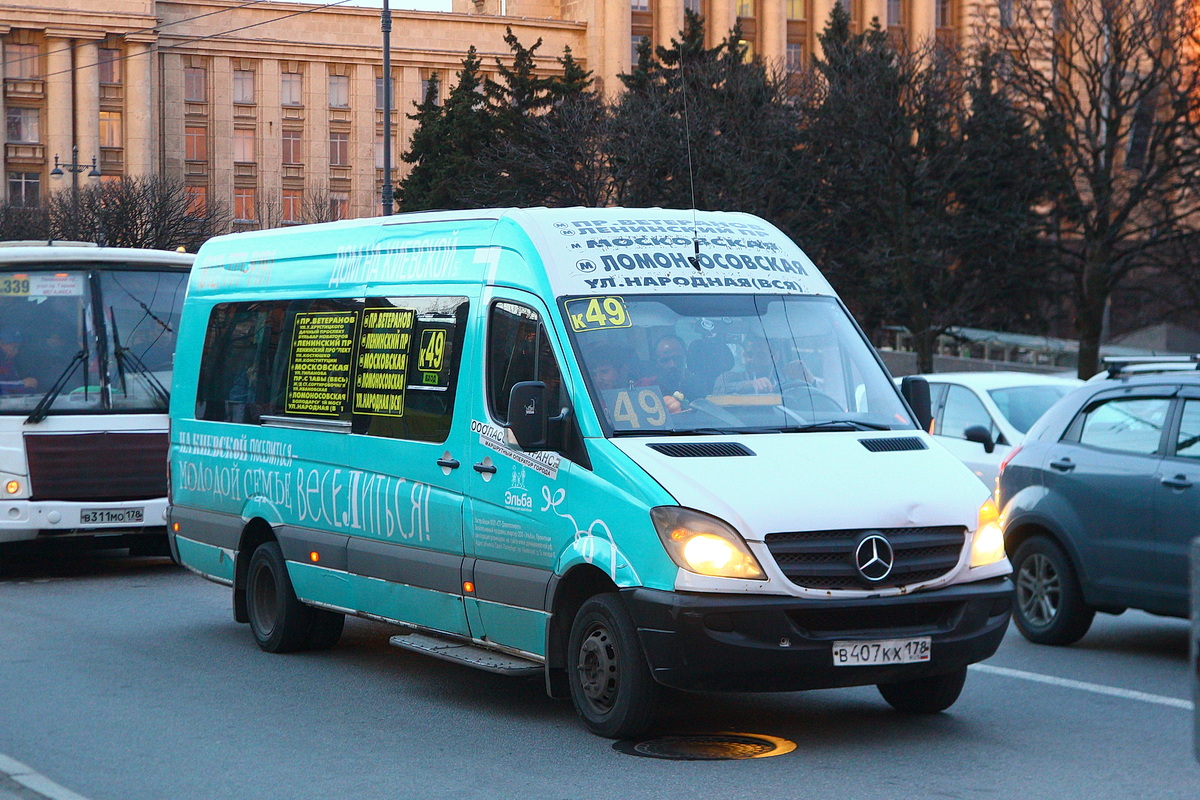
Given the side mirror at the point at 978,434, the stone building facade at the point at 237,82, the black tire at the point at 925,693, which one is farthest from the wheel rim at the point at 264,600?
the stone building facade at the point at 237,82

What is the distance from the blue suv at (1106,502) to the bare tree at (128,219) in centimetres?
3513

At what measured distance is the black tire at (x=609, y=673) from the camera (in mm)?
6910

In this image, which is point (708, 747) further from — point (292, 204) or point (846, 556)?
point (292, 204)

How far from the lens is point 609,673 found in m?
7.09

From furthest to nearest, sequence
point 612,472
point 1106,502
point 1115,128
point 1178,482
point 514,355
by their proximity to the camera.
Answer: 1. point 1115,128
2. point 1106,502
3. point 1178,482
4. point 514,355
5. point 612,472

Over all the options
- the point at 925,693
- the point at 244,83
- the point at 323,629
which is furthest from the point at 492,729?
the point at 244,83

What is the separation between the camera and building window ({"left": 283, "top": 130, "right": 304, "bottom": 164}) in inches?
3349

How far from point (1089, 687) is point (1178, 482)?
1.31 meters

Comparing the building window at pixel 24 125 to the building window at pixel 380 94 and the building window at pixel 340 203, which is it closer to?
the building window at pixel 340 203

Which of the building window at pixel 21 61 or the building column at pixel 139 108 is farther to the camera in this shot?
the building window at pixel 21 61

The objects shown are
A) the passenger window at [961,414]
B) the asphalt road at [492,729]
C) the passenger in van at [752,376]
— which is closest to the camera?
the asphalt road at [492,729]

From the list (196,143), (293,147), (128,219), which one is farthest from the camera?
(293,147)

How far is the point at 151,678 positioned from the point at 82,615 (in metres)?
2.87

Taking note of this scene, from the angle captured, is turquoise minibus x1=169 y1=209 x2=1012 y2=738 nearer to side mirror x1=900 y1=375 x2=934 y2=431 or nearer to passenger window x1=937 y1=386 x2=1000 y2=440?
side mirror x1=900 y1=375 x2=934 y2=431
